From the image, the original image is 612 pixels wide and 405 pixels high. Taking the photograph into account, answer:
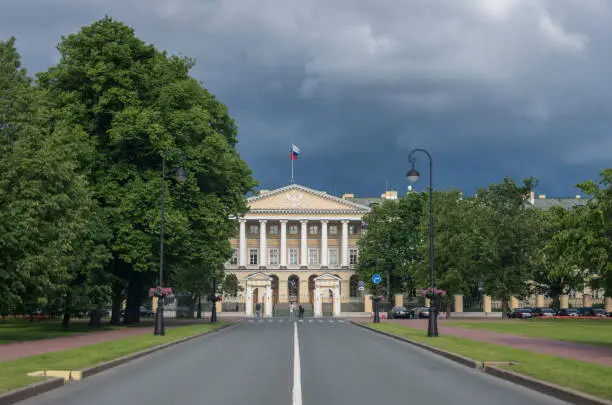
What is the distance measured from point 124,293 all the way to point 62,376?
131ft

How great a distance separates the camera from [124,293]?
55375mm

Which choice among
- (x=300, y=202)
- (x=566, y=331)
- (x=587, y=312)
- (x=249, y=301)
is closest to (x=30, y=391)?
(x=566, y=331)

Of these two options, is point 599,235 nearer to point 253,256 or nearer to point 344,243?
point 344,243

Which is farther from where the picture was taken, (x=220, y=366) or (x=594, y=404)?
(x=220, y=366)

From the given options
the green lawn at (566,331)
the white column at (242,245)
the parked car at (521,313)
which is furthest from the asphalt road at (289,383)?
the white column at (242,245)

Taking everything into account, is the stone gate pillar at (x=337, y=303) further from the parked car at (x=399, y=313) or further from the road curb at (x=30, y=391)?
the road curb at (x=30, y=391)

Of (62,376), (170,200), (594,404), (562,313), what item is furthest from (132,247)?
(562,313)

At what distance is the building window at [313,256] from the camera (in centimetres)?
12538

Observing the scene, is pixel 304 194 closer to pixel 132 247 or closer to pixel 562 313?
pixel 562 313

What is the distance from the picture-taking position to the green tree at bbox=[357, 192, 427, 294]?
88.8 metres

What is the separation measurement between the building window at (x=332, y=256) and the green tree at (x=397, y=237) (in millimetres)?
34388

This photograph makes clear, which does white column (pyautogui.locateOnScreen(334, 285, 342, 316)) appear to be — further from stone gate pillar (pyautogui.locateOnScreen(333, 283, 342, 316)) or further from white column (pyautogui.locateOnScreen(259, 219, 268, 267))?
white column (pyautogui.locateOnScreen(259, 219, 268, 267))

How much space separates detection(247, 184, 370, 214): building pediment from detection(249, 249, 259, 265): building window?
7416 millimetres

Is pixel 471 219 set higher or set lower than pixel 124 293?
higher
